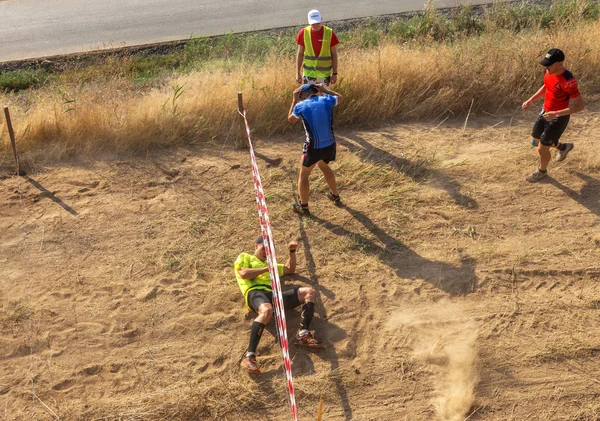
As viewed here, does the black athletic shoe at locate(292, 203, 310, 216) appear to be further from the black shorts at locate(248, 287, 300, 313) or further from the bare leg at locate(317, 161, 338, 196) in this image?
the black shorts at locate(248, 287, 300, 313)

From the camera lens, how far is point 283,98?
9.65 m

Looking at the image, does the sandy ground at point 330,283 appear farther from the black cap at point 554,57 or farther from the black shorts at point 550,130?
the black cap at point 554,57

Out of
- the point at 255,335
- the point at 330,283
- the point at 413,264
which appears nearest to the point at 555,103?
the point at 413,264

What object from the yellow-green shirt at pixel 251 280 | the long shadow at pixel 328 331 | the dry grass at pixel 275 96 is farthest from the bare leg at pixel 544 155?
the yellow-green shirt at pixel 251 280

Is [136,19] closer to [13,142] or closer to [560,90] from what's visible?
[13,142]

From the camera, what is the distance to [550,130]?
7750mm

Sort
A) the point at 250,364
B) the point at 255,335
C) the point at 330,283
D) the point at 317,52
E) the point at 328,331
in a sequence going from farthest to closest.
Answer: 1. the point at 317,52
2. the point at 330,283
3. the point at 328,331
4. the point at 255,335
5. the point at 250,364

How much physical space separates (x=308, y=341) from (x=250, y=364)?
22.8 inches

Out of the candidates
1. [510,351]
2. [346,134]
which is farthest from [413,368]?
[346,134]

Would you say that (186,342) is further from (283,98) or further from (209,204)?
(283,98)

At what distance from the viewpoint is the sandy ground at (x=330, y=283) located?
562cm

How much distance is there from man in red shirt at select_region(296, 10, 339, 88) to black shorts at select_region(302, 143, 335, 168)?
193cm

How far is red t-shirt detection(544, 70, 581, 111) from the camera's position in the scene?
7.45 metres

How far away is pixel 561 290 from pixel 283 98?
16.1ft
